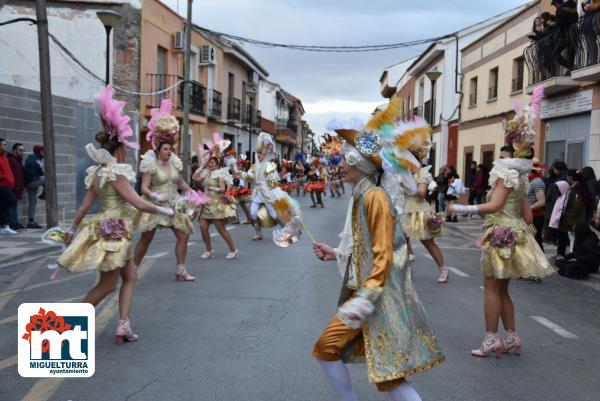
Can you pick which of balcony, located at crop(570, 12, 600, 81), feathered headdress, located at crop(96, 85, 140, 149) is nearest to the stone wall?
feathered headdress, located at crop(96, 85, 140, 149)

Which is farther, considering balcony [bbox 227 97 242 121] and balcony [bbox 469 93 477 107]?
balcony [bbox 227 97 242 121]

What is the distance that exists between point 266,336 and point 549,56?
48.6 ft

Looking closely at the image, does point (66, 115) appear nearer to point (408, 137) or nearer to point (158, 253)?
point (158, 253)

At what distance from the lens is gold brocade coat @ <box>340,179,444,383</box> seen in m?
3.15

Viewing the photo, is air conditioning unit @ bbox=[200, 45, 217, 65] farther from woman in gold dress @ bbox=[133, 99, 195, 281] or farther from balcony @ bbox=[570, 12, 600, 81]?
woman in gold dress @ bbox=[133, 99, 195, 281]

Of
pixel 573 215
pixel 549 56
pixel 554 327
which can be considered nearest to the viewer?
pixel 554 327

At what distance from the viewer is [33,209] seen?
574 inches

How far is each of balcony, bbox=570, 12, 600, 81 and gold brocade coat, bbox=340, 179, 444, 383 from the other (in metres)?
13.5

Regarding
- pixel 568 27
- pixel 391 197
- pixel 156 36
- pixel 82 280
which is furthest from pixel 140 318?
pixel 156 36

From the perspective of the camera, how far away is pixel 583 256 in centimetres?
991

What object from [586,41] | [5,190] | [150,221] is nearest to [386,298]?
[150,221]

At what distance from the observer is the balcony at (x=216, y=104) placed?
3378 cm

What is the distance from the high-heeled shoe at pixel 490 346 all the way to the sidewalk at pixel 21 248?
7277 millimetres

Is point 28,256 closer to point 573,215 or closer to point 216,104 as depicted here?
point 573,215
